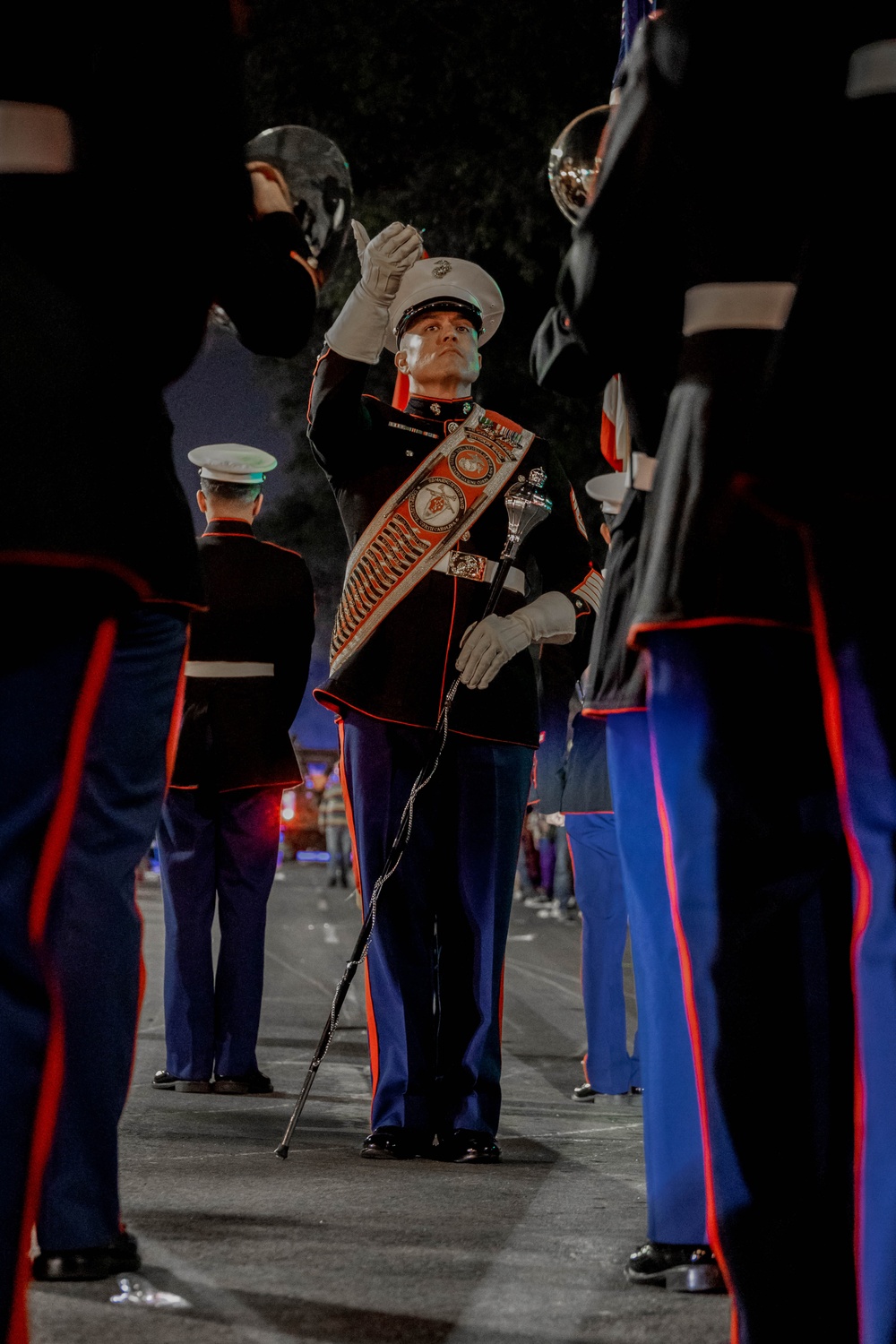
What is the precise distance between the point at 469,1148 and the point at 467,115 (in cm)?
1465

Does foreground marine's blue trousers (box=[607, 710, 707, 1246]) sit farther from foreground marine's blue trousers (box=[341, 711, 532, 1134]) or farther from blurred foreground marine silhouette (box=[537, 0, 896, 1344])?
foreground marine's blue trousers (box=[341, 711, 532, 1134])

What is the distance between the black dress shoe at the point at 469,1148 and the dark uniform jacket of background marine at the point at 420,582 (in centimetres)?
104

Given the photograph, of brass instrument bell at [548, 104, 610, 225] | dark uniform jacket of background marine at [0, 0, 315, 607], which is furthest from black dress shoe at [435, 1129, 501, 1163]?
brass instrument bell at [548, 104, 610, 225]

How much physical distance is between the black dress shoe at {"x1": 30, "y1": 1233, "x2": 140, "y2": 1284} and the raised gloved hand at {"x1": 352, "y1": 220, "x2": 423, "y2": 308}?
7.74 feet

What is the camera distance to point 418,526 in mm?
4375

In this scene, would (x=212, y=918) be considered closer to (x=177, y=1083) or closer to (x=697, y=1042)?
(x=177, y=1083)

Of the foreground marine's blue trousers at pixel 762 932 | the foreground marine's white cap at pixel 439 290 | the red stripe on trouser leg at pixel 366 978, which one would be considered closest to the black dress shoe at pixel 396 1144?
the red stripe on trouser leg at pixel 366 978

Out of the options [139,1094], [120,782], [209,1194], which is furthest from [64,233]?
[139,1094]

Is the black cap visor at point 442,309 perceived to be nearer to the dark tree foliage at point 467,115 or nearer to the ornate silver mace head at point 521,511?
the ornate silver mace head at point 521,511

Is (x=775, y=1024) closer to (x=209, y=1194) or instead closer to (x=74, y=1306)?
(x=74, y=1306)

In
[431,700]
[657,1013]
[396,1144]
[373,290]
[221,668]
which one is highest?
[373,290]

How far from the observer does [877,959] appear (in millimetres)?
1897

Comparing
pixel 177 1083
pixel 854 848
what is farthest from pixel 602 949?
pixel 854 848

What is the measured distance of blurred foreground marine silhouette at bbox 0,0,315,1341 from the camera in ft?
6.58
